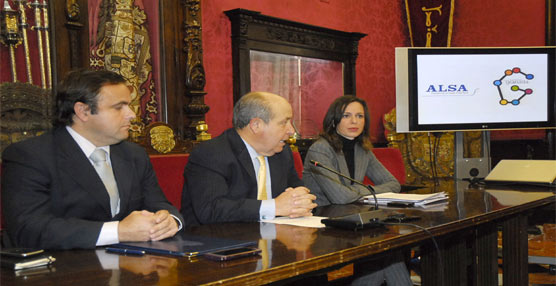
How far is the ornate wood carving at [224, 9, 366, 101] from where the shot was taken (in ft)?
14.4

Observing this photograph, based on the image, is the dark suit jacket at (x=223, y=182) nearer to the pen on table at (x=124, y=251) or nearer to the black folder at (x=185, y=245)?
the black folder at (x=185, y=245)

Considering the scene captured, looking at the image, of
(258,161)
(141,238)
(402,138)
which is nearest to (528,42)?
(402,138)

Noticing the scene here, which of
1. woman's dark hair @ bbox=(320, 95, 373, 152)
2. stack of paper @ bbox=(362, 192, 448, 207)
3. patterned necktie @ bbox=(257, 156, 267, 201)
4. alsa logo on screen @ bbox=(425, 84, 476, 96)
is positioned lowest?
stack of paper @ bbox=(362, 192, 448, 207)

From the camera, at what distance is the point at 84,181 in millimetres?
1698

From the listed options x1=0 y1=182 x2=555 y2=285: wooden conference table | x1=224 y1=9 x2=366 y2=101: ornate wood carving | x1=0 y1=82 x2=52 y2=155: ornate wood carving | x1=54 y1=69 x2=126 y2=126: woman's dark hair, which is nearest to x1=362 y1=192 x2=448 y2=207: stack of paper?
x1=0 y1=182 x2=555 y2=285: wooden conference table

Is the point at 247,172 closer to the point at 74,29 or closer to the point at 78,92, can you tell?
the point at 78,92

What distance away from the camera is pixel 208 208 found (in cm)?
202

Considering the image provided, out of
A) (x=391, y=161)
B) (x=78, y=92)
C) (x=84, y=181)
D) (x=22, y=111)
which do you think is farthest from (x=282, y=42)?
(x=84, y=181)

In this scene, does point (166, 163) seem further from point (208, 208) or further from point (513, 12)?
point (513, 12)

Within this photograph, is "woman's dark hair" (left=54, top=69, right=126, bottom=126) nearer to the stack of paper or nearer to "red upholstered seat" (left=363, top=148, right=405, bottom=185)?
the stack of paper

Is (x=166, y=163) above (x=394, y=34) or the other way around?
the other way around

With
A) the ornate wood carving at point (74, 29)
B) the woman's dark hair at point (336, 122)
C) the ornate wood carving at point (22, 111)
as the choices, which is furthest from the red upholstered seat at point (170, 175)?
the ornate wood carving at point (74, 29)

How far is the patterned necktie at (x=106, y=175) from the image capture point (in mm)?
1803

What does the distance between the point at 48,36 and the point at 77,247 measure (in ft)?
6.33
